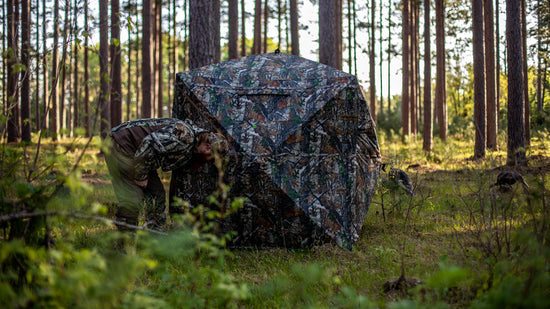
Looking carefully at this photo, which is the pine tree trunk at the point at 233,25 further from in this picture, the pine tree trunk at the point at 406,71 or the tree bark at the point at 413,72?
the tree bark at the point at 413,72

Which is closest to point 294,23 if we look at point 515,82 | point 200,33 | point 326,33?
point 326,33

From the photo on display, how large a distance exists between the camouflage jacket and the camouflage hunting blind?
32cm

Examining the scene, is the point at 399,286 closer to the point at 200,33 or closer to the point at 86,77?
the point at 200,33

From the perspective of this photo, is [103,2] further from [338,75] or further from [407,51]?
[407,51]

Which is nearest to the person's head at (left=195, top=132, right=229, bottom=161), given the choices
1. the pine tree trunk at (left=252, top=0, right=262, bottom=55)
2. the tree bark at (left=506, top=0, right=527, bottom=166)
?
the tree bark at (left=506, top=0, right=527, bottom=166)

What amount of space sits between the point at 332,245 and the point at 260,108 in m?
1.86

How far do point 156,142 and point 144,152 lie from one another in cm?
18

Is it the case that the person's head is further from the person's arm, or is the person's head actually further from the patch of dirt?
the patch of dirt

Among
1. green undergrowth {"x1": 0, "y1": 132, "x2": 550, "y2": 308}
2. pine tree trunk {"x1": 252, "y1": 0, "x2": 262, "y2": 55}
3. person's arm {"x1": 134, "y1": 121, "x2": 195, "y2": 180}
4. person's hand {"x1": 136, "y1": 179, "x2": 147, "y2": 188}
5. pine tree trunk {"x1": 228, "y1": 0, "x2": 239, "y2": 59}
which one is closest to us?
green undergrowth {"x1": 0, "y1": 132, "x2": 550, "y2": 308}

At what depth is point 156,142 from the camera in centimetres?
431

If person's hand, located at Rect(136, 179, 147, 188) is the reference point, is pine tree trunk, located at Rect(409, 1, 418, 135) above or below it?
above

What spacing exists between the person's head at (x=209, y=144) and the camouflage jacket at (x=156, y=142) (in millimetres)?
73

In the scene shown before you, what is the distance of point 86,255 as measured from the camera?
1792 millimetres

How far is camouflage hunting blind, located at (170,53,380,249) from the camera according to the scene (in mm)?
4578
